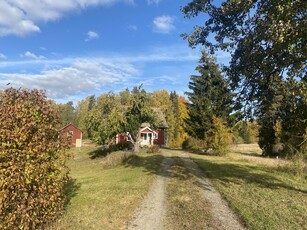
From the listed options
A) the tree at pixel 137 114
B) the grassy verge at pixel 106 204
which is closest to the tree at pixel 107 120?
the tree at pixel 137 114

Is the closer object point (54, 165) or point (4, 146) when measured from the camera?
point (4, 146)

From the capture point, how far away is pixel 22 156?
6.31 metres

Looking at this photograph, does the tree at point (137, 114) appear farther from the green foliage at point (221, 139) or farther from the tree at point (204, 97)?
the green foliage at point (221, 139)

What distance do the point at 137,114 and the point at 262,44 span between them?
25.2m

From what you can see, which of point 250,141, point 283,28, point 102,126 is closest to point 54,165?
point 283,28

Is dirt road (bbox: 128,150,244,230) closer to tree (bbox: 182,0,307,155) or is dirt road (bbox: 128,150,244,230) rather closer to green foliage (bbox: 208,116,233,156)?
tree (bbox: 182,0,307,155)

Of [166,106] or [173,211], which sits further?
[166,106]

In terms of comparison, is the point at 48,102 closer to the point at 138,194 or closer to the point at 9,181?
the point at 9,181

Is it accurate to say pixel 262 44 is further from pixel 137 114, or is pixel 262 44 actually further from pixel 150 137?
pixel 150 137

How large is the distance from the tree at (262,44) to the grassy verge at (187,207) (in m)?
4.43

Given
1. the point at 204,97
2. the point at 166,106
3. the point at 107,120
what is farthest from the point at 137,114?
the point at 166,106

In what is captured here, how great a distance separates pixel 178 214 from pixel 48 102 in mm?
5155

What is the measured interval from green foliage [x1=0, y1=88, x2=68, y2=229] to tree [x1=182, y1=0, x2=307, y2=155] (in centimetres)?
657

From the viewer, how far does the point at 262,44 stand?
9555 mm
